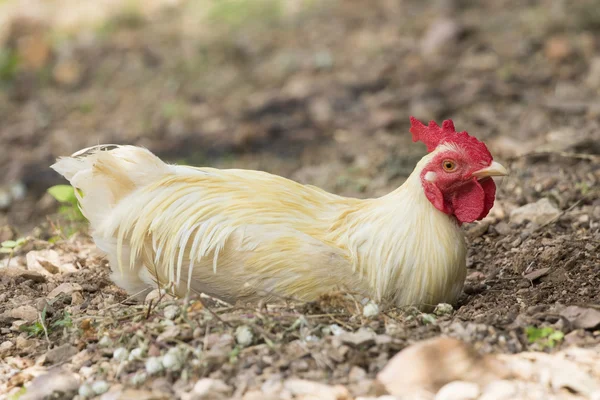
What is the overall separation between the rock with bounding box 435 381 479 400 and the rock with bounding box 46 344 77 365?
1907 mm

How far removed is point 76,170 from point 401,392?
230cm

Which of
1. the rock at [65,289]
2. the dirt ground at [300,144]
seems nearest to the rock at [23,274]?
the dirt ground at [300,144]

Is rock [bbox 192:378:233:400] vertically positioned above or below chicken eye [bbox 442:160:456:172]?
below

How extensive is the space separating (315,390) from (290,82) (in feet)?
25.3

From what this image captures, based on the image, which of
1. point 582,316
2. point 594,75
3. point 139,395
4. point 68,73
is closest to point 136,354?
point 139,395

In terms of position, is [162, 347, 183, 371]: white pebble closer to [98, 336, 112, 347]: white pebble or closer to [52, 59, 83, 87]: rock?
[98, 336, 112, 347]: white pebble

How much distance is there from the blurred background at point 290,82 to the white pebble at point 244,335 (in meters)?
3.42

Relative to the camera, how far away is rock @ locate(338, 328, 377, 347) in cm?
372

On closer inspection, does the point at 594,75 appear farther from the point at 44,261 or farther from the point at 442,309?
the point at 44,261

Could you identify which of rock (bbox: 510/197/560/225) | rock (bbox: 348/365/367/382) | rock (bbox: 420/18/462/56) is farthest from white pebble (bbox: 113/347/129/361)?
rock (bbox: 420/18/462/56)

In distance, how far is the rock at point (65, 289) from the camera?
A: 4.89 meters

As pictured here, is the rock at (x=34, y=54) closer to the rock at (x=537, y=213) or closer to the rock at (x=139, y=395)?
the rock at (x=537, y=213)

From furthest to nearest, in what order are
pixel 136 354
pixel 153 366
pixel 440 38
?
pixel 440 38
pixel 136 354
pixel 153 366

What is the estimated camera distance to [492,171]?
14.3 feet
